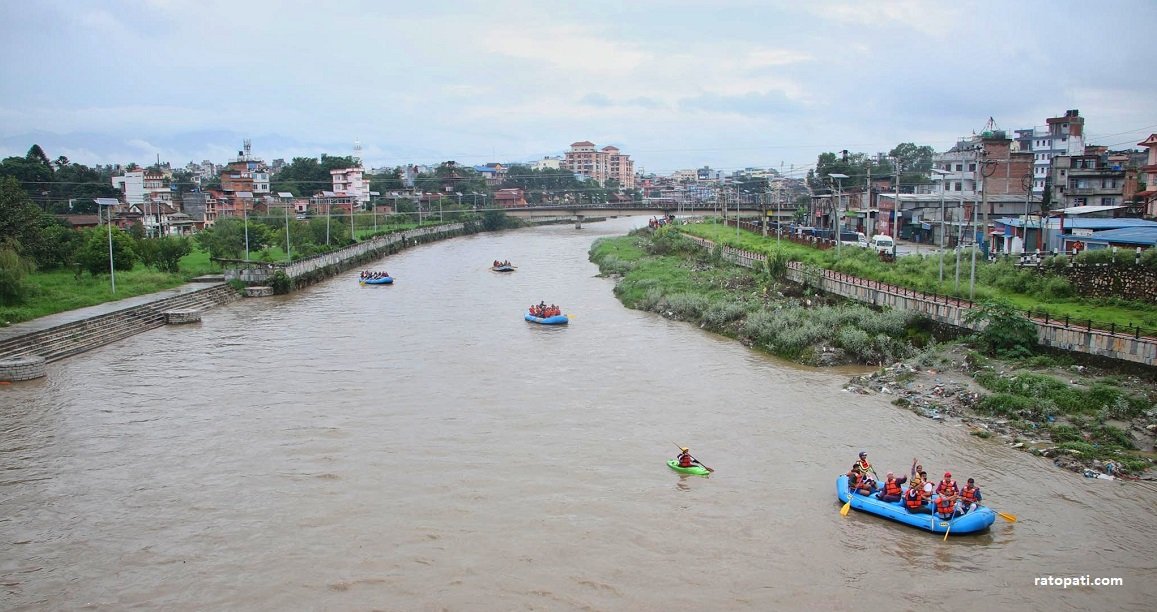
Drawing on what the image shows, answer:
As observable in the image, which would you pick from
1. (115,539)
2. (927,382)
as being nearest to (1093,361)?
(927,382)

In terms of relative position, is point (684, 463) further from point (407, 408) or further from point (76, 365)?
point (76, 365)

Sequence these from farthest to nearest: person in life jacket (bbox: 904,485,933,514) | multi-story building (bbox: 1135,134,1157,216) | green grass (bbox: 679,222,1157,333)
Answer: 1. multi-story building (bbox: 1135,134,1157,216)
2. green grass (bbox: 679,222,1157,333)
3. person in life jacket (bbox: 904,485,933,514)

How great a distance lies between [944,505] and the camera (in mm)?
15484

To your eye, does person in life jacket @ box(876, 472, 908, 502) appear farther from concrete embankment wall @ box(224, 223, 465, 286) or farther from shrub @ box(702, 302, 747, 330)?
concrete embankment wall @ box(224, 223, 465, 286)

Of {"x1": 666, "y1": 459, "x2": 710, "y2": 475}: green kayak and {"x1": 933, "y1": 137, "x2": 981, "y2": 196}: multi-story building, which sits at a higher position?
A: {"x1": 933, "y1": 137, "x2": 981, "y2": 196}: multi-story building

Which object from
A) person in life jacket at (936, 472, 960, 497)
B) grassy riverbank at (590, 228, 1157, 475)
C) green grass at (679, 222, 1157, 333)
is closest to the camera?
person in life jacket at (936, 472, 960, 497)

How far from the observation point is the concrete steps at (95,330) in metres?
29.2

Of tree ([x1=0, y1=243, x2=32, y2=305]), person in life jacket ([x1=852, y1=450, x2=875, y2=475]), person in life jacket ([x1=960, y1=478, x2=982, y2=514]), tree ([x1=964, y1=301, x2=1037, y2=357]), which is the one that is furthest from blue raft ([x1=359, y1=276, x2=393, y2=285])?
person in life jacket ([x1=960, y1=478, x2=982, y2=514])

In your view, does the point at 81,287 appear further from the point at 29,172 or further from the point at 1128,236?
the point at 29,172

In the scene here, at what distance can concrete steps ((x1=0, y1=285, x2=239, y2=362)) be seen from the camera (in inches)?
1149

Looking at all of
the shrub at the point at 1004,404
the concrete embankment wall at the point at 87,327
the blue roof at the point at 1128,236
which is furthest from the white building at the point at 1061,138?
the concrete embankment wall at the point at 87,327

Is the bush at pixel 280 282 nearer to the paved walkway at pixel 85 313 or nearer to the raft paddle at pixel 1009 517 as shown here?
the paved walkway at pixel 85 313

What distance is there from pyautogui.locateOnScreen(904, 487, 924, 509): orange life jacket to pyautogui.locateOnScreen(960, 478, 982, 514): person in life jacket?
72 cm

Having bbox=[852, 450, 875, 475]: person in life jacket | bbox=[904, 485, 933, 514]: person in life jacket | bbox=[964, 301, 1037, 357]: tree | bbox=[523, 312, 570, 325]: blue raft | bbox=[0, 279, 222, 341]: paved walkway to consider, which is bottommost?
bbox=[904, 485, 933, 514]: person in life jacket
